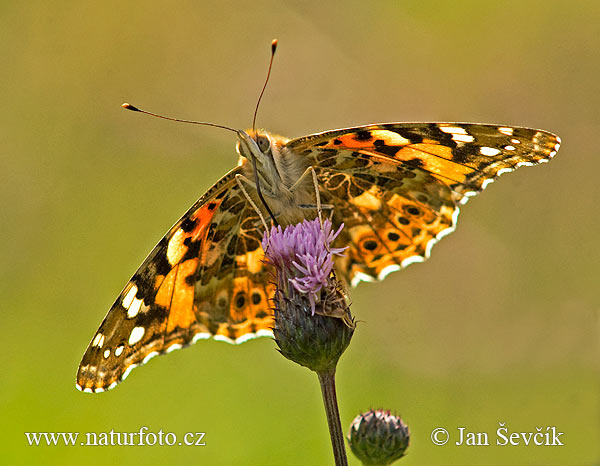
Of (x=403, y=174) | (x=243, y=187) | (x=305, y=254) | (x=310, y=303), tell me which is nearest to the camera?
(x=310, y=303)

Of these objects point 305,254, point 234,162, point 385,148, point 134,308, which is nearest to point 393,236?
point 385,148

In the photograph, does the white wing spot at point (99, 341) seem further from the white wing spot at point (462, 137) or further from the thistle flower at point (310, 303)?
the white wing spot at point (462, 137)

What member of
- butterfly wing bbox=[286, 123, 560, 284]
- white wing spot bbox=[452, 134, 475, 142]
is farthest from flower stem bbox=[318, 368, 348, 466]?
white wing spot bbox=[452, 134, 475, 142]

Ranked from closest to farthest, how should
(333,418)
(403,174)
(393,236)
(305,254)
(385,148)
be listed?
(333,418) → (305,254) → (385,148) → (403,174) → (393,236)

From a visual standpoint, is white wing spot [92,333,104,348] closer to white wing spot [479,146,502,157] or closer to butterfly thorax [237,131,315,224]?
butterfly thorax [237,131,315,224]

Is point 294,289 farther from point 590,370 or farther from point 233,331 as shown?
point 590,370

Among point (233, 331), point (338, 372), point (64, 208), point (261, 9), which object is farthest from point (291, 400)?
point (261, 9)

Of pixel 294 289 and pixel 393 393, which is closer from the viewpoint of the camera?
pixel 294 289

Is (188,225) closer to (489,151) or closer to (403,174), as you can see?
(403,174)

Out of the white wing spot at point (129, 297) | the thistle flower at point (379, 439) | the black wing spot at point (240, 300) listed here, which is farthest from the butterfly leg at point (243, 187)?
the thistle flower at point (379, 439)
